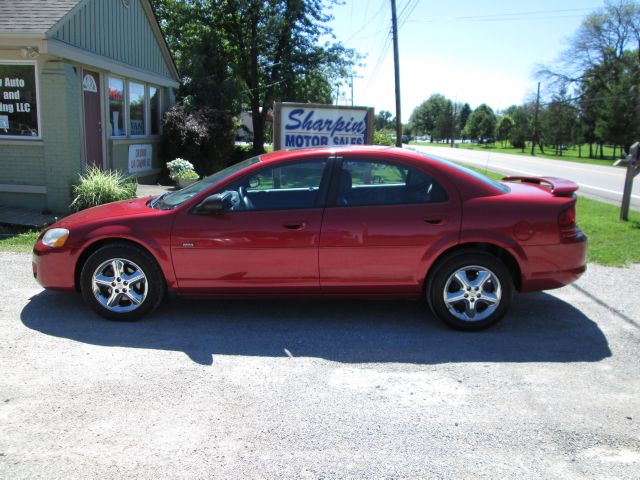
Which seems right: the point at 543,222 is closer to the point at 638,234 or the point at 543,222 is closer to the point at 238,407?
the point at 238,407

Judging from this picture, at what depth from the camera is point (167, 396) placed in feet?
11.9

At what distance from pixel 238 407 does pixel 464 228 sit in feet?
7.92

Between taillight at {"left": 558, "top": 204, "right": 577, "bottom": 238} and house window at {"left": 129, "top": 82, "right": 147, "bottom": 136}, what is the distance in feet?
38.5

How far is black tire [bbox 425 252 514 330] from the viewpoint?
471 cm

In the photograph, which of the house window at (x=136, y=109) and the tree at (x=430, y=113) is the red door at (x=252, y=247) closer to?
the house window at (x=136, y=109)

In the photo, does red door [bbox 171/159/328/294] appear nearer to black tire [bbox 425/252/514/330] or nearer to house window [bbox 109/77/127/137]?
black tire [bbox 425/252/514/330]

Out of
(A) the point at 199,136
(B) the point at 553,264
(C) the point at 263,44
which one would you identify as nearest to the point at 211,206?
(B) the point at 553,264

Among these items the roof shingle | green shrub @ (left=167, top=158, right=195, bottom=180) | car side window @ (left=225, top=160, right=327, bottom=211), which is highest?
the roof shingle

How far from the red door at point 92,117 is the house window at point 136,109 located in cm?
199

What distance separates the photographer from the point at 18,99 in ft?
34.0

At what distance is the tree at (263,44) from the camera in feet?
92.4

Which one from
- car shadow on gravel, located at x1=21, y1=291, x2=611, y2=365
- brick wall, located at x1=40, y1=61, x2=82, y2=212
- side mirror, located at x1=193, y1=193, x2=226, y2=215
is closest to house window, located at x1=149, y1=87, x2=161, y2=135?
brick wall, located at x1=40, y1=61, x2=82, y2=212

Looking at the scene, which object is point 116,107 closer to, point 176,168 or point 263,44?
point 176,168

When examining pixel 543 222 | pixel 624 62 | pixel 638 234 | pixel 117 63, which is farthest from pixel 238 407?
pixel 624 62
